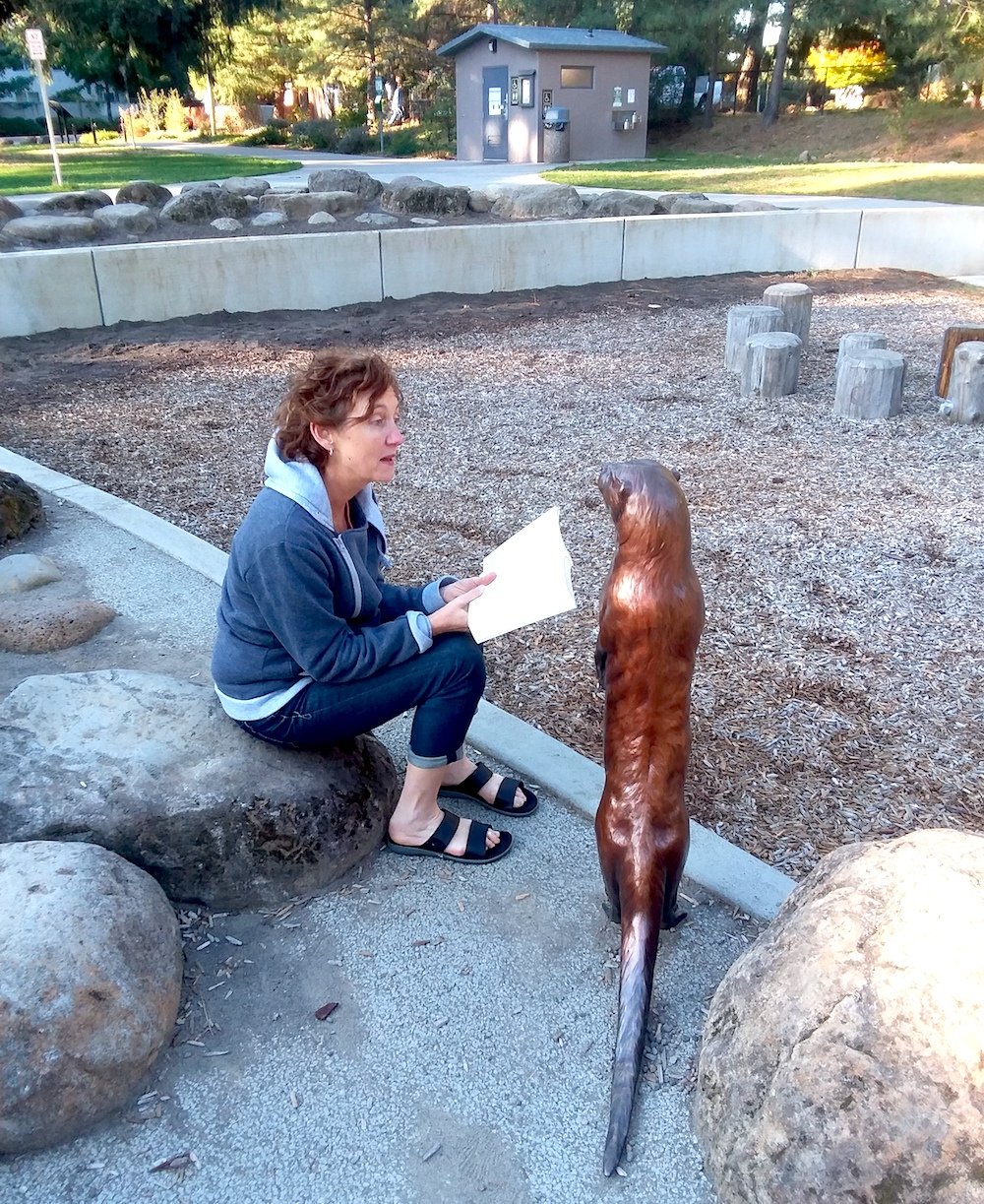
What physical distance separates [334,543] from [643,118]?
32.8 m

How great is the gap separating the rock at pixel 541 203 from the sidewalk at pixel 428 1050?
1317 cm

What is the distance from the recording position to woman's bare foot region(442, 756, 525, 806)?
3.15 metres

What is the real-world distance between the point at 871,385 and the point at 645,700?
5587mm

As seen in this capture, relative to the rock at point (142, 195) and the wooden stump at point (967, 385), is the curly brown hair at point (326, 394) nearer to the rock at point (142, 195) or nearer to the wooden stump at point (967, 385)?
the wooden stump at point (967, 385)

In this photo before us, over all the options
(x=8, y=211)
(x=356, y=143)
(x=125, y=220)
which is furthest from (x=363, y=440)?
(x=356, y=143)

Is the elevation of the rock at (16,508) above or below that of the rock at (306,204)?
below

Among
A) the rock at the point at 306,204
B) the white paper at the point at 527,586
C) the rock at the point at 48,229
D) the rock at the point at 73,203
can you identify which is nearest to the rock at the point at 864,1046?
the white paper at the point at 527,586

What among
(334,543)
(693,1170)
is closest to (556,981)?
(693,1170)

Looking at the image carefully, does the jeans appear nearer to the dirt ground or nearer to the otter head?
the otter head

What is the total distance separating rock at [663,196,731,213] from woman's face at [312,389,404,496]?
13371mm

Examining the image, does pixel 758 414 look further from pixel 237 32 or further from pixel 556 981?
pixel 237 32

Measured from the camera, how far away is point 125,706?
9.48 ft

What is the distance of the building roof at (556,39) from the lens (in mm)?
28625

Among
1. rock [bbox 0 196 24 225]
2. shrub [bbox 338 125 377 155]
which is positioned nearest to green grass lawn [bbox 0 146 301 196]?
rock [bbox 0 196 24 225]
